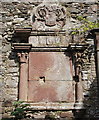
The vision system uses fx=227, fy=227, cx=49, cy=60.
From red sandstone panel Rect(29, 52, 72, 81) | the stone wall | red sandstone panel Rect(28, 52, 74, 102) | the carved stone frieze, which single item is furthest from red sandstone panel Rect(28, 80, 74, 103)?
the carved stone frieze

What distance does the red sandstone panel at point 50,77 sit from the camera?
5625 millimetres

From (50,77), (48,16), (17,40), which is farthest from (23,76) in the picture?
(48,16)

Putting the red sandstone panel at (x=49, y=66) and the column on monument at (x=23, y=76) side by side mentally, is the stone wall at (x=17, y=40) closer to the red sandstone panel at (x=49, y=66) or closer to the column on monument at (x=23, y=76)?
the column on monument at (x=23, y=76)

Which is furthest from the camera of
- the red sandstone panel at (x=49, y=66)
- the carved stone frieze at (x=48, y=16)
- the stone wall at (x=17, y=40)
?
the carved stone frieze at (x=48, y=16)

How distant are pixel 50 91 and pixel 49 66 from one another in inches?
25.4

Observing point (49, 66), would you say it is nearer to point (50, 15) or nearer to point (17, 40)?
point (17, 40)

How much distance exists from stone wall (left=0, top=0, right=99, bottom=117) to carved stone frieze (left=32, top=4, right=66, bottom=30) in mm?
135

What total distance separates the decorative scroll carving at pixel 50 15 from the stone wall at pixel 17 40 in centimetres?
14

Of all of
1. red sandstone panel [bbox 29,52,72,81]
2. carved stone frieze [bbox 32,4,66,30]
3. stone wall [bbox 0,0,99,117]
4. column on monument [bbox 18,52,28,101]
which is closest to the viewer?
column on monument [bbox 18,52,28,101]

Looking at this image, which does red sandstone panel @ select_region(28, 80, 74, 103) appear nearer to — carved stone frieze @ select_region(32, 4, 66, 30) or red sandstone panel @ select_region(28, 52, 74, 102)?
red sandstone panel @ select_region(28, 52, 74, 102)

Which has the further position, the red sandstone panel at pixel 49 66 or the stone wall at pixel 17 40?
the red sandstone panel at pixel 49 66

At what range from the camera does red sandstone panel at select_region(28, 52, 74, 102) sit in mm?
5625

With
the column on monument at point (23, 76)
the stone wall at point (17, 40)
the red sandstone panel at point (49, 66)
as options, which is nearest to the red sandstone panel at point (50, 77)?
the red sandstone panel at point (49, 66)

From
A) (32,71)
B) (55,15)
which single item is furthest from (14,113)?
(55,15)
